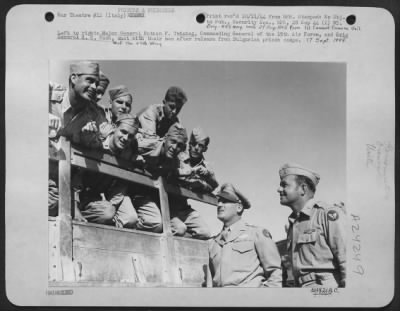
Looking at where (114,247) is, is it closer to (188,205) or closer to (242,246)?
(188,205)

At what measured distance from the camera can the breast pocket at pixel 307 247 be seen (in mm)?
2199

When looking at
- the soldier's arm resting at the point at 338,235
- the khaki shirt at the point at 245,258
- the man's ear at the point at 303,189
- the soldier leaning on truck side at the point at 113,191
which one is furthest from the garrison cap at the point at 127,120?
the soldier's arm resting at the point at 338,235

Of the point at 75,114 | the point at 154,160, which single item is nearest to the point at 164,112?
the point at 154,160

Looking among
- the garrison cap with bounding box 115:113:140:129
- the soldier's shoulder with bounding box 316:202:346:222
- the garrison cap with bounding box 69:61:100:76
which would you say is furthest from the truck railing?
the soldier's shoulder with bounding box 316:202:346:222

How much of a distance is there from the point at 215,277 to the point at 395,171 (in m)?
0.65

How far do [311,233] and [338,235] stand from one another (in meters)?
0.09

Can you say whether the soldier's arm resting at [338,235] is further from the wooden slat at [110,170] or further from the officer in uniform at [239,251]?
the wooden slat at [110,170]

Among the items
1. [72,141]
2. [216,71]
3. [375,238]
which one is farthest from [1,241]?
[375,238]

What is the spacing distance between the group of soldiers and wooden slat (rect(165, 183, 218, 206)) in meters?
0.02

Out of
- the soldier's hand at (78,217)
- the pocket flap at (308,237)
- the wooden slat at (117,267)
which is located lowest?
the wooden slat at (117,267)

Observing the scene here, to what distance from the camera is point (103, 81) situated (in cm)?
220

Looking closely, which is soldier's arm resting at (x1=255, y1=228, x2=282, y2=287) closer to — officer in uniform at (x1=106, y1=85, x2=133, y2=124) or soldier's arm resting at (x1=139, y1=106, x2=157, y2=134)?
soldier's arm resting at (x1=139, y1=106, x2=157, y2=134)

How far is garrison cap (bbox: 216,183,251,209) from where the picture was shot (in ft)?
7.25

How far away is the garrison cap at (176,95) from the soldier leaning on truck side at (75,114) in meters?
0.21
